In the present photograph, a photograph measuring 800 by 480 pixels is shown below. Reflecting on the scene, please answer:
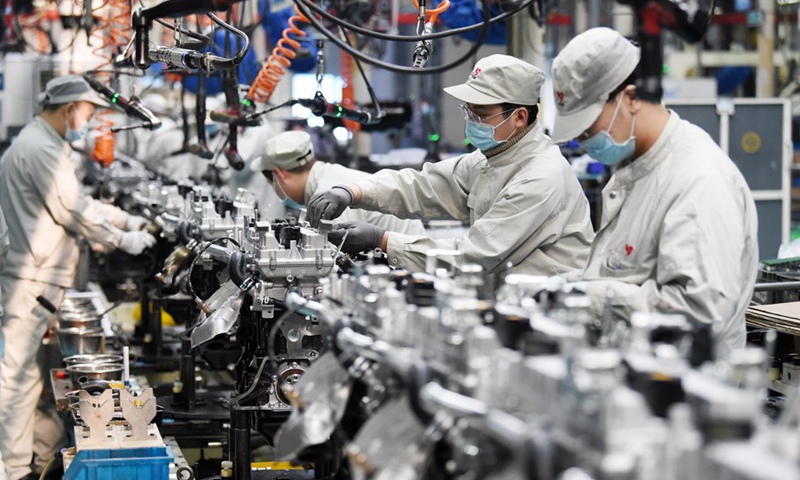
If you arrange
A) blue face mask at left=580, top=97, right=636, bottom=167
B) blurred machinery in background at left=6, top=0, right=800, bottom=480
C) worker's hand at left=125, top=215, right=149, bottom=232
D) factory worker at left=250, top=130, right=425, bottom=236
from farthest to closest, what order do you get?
worker's hand at left=125, top=215, right=149, bottom=232 < factory worker at left=250, top=130, right=425, bottom=236 < blue face mask at left=580, top=97, right=636, bottom=167 < blurred machinery in background at left=6, top=0, right=800, bottom=480

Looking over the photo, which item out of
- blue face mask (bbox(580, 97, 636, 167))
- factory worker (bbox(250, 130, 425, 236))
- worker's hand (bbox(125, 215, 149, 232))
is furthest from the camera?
worker's hand (bbox(125, 215, 149, 232))

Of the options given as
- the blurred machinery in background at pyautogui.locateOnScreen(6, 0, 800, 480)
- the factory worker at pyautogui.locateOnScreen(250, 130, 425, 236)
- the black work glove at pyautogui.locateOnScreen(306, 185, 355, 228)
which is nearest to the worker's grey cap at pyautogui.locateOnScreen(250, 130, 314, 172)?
the factory worker at pyautogui.locateOnScreen(250, 130, 425, 236)

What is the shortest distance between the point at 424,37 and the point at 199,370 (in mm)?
3290

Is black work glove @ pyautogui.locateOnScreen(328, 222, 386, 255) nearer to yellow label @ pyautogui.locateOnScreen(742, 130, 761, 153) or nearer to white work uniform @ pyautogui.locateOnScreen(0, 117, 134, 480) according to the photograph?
white work uniform @ pyautogui.locateOnScreen(0, 117, 134, 480)

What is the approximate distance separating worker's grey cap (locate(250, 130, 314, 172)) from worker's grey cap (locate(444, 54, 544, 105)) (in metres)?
1.67

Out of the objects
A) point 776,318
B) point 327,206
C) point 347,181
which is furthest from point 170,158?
point 776,318

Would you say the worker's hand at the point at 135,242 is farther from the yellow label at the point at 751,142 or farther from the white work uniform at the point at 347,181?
the yellow label at the point at 751,142

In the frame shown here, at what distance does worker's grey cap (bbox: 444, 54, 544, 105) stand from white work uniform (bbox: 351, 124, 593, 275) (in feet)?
0.53

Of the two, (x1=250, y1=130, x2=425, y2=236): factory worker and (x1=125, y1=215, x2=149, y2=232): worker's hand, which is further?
(x1=125, y1=215, x2=149, y2=232): worker's hand

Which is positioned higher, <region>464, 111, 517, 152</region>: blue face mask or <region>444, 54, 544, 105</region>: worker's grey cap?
<region>444, 54, 544, 105</region>: worker's grey cap

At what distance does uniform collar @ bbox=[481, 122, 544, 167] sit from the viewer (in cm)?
414

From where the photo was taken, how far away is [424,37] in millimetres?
3719

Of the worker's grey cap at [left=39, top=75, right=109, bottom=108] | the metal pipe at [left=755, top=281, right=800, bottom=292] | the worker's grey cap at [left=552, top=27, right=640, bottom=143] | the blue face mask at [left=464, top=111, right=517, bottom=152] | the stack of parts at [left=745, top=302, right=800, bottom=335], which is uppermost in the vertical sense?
the worker's grey cap at [left=39, top=75, right=109, bottom=108]

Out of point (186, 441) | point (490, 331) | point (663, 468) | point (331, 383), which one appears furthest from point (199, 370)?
point (663, 468)
